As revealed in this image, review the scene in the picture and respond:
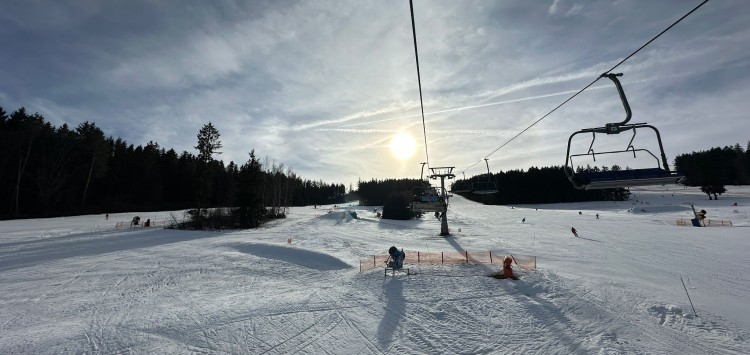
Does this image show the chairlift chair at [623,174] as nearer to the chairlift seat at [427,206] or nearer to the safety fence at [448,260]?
the safety fence at [448,260]

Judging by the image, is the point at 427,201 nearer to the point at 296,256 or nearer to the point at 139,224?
the point at 296,256

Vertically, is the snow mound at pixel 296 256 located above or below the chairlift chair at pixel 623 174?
below

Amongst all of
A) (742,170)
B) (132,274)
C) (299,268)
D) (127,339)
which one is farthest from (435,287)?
(742,170)

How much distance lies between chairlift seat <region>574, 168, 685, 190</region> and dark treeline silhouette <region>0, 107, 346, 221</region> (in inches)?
1728

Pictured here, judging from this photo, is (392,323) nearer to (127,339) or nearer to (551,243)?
(127,339)

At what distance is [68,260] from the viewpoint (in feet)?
69.2

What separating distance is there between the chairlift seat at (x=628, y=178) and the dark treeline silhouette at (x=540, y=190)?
9833 cm

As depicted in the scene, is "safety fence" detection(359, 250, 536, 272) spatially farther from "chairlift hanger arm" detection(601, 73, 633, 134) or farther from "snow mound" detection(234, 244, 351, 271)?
"chairlift hanger arm" detection(601, 73, 633, 134)

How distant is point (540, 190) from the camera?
107 m

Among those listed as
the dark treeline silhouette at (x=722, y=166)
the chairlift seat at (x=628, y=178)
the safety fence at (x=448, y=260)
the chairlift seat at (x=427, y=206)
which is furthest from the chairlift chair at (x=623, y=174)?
the dark treeline silhouette at (x=722, y=166)

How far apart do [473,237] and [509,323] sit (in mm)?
25379

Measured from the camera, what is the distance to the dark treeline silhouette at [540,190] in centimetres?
10258

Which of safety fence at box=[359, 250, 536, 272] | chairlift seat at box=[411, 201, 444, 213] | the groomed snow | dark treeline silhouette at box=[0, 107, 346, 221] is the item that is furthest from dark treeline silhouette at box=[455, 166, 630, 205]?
the groomed snow

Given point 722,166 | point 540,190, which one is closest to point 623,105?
point 540,190
